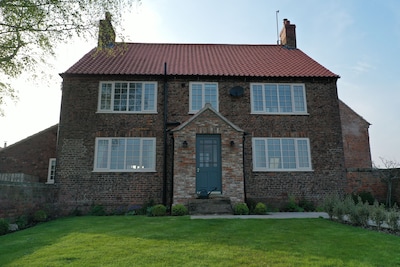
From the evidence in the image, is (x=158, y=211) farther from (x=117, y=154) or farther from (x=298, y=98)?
(x=298, y=98)

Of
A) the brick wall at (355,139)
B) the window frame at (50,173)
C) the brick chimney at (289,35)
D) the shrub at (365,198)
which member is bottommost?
the shrub at (365,198)

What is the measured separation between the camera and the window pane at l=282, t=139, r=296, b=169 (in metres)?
15.6

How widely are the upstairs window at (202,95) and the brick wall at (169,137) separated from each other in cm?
28

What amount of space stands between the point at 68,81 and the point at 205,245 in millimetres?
13063

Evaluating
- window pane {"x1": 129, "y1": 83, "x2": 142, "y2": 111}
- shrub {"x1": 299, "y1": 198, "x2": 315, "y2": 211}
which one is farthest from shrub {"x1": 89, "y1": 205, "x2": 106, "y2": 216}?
shrub {"x1": 299, "y1": 198, "x2": 315, "y2": 211}

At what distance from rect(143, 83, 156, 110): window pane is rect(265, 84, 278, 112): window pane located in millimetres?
6364

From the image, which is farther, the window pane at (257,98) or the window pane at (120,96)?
the window pane at (257,98)

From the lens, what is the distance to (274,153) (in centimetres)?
1566

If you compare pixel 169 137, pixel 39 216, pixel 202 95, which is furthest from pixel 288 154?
pixel 39 216

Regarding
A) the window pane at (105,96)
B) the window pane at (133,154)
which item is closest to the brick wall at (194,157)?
the window pane at (133,154)

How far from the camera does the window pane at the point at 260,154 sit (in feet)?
50.8

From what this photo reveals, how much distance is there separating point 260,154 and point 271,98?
334cm

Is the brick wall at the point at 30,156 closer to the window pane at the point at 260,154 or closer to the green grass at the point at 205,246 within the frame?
the green grass at the point at 205,246

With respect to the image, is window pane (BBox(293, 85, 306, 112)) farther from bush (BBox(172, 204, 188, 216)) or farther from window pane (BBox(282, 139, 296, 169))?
bush (BBox(172, 204, 188, 216))
